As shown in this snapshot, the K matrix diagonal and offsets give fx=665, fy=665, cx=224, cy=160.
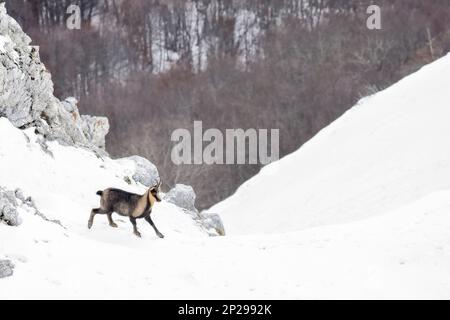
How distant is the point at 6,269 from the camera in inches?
419

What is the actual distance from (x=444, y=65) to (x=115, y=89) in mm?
43072

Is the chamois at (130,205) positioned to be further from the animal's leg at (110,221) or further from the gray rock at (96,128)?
the gray rock at (96,128)

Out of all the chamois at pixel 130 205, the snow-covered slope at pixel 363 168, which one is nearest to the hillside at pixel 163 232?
the snow-covered slope at pixel 363 168

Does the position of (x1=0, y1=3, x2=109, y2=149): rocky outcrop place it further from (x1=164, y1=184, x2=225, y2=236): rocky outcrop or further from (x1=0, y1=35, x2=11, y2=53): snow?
(x1=164, y1=184, x2=225, y2=236): rocky outcrop

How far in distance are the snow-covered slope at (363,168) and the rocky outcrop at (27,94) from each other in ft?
37.2

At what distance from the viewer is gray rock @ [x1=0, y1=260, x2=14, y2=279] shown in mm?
10602

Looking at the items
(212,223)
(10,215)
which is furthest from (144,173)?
(10,215)

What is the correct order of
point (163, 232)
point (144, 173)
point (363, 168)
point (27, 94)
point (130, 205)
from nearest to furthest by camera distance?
point (130, 205), point (163, 232), point (27, 94), point (144, 173), point (363, 168)

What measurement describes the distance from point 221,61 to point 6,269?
6658 cm

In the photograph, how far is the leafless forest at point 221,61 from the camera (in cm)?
5972

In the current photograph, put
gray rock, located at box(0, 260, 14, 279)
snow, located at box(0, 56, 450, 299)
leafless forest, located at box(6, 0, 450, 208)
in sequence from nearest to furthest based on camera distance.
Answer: gray rock, located at box(0, 260, 14, 279)
snow, located at box(0, 56, 450, 299)
leafless forest, located at box(6, 0, 450, 208)

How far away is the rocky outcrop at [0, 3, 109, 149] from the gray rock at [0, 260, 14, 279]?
8.20m

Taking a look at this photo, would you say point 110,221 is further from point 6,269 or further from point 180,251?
point 6,269

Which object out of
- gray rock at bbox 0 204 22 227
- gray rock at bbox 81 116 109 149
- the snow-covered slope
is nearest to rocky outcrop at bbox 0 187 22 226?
gray rock at bbox 0 204 22 227
